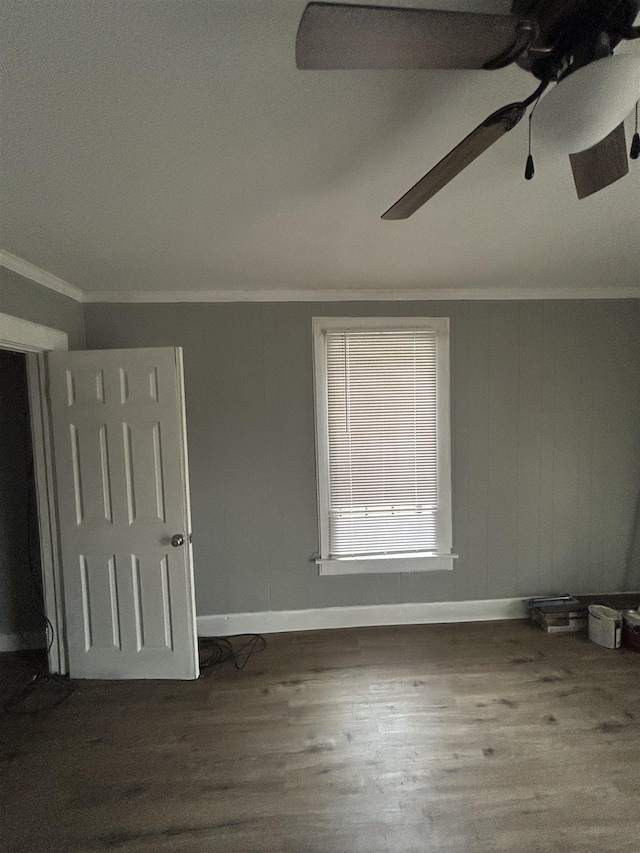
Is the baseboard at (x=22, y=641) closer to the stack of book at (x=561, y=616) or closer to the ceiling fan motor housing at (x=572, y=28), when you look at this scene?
the stack of book at (x=561, y=616)

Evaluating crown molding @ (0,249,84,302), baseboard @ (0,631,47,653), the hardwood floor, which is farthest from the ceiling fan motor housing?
baseboard @ (0,631,47,653)

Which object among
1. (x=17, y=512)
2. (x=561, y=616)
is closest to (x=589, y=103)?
(x=561, y=616)

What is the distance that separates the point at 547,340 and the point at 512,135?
1996 millimetres

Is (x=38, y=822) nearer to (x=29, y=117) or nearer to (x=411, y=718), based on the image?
(x=411, y=718)

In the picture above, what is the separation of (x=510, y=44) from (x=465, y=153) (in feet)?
0.78

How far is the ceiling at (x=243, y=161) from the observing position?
865mm

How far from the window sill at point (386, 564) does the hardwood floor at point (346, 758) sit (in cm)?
51

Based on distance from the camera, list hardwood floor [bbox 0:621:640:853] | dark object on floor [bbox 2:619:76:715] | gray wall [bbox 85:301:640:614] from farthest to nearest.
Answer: gray wall [bbox 85:301:640:614] < dark object on floor [bbox 2:619:76:715] < hardwood floor [bbox 0:621:640:853]

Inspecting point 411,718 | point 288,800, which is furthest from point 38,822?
point 411,718

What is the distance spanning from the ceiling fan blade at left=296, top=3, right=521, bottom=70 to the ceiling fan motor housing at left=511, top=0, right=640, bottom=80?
3.7 inches

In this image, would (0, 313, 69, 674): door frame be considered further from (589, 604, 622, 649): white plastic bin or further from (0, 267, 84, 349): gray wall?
(589, 604, 622, 649): white plastic bin

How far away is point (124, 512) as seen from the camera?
2.34 m

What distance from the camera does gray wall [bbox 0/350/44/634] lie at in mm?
2621

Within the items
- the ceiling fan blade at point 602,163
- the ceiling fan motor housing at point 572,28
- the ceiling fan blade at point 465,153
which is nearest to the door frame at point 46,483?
the ceiling fan blade at point 465,153
